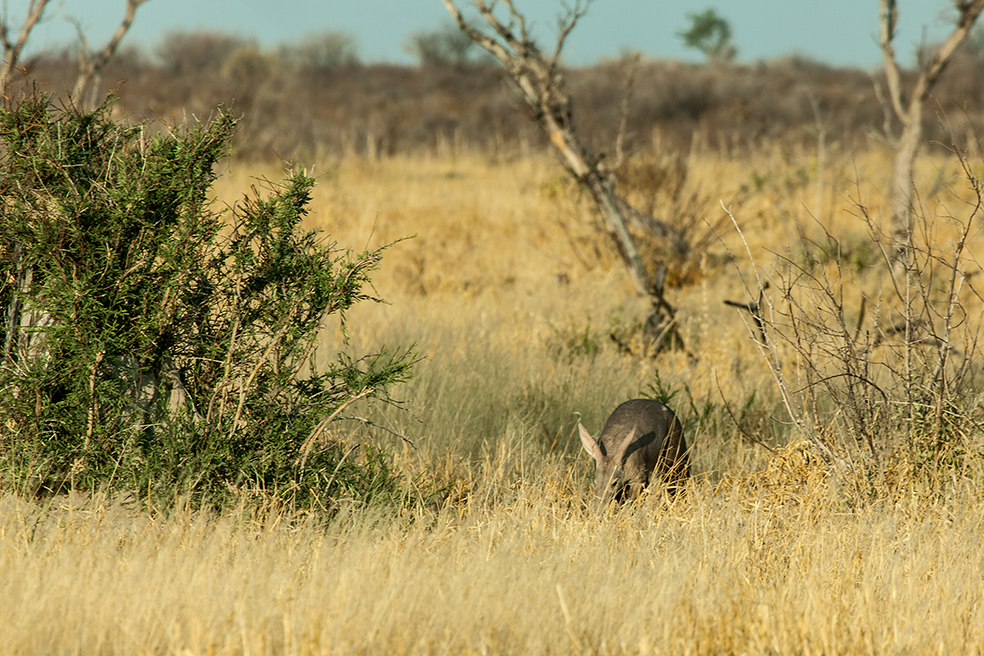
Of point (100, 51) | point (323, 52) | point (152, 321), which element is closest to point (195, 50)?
point (323, 52)

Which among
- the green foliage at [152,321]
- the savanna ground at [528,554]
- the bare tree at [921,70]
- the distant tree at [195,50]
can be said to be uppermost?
the distant tree at [195,50]

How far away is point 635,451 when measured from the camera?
3777 millimetres

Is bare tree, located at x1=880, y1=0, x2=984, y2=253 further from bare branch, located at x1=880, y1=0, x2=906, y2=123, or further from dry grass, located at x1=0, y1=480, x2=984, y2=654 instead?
dry grass, located at x1=0, y1=480, x2=984, y2=654

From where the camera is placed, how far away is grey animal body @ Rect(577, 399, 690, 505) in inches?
146

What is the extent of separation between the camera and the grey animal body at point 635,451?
3.70 meters

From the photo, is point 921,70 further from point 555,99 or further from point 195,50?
point 195,50

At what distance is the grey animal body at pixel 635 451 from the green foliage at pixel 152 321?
0.90m

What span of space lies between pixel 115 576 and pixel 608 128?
22232 millimetres

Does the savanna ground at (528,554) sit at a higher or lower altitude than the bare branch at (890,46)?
lower

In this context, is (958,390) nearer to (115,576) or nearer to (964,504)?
(964,504)

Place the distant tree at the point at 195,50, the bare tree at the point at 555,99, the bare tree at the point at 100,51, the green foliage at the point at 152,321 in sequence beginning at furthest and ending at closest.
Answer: the distant tree at the point at 195,50, the bare tree at the point at 100,51, the bare tree at the point at 555,99, the green foliage at the point at 152,321

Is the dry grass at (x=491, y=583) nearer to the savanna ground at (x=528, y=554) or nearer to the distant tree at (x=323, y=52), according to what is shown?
the savanna ground at (x=528, y=554)

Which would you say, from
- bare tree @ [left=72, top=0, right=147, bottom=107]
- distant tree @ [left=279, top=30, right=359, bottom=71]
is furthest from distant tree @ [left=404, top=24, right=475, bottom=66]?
bare tree @ [left=72, top=0, right=147, bottom=107]

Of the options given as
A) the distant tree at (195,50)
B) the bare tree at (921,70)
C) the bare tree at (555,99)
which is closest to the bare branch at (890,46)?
the bare tree at (921,70)
